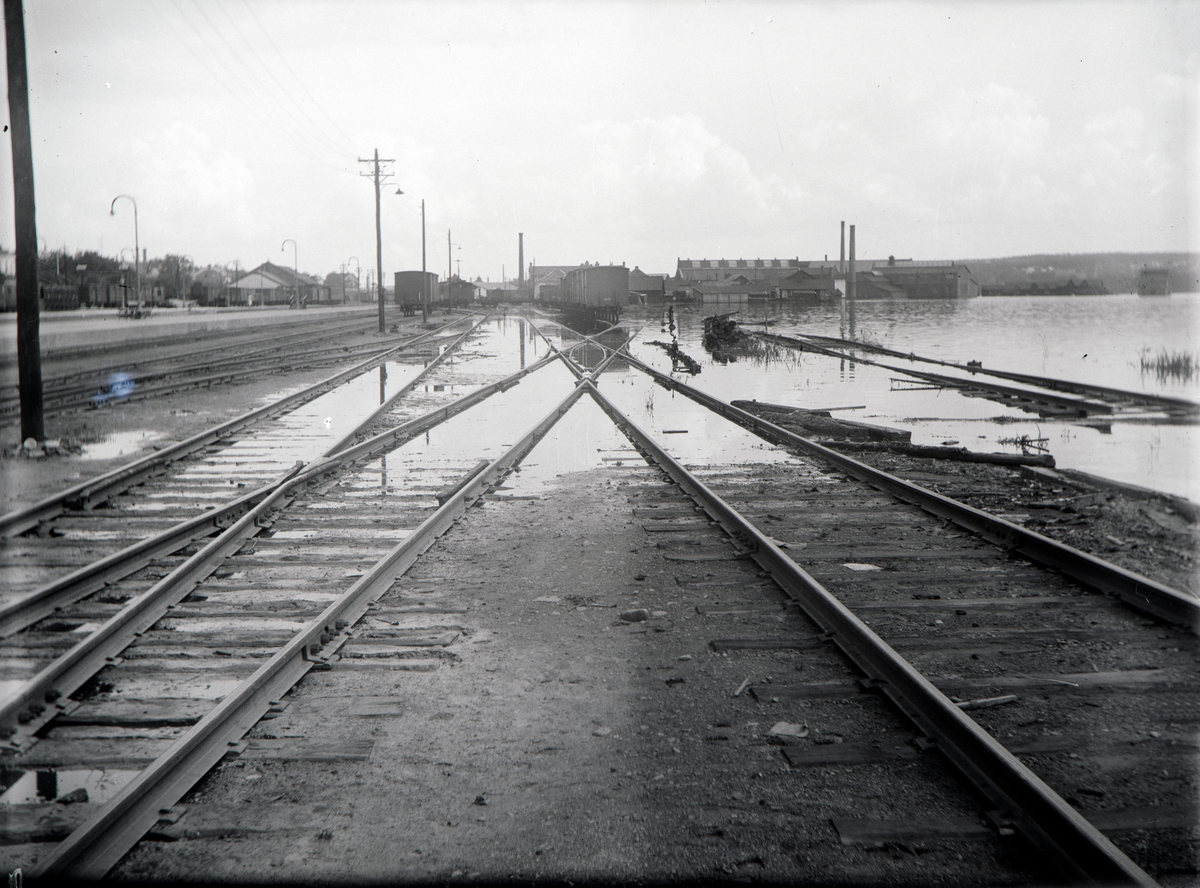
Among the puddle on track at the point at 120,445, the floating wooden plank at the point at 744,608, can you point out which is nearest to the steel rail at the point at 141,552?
the puddle on track at the point at 120,445

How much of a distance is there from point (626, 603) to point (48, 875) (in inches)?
132

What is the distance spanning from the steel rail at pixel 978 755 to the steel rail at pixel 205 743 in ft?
8.26

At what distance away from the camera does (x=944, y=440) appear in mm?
12906

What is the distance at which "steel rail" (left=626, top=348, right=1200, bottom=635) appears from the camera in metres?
Result: 5.06

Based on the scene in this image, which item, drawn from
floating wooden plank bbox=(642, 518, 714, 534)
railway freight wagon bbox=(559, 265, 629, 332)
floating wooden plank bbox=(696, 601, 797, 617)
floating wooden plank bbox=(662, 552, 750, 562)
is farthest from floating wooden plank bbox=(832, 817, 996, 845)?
railway freight wagon bbox=(559, 265, 629, 332)

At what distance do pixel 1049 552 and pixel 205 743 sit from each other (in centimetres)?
530

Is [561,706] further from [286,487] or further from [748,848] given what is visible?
[286,487]

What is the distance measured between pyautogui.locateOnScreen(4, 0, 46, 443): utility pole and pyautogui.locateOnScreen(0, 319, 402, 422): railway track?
9.92ft

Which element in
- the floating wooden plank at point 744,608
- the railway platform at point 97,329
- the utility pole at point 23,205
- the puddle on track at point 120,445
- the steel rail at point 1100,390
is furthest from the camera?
the railway platform at point 97,329

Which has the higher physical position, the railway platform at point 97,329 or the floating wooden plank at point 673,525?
the railway platform at point 97,329

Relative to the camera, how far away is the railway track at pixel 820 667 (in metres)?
3.09

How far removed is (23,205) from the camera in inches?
406

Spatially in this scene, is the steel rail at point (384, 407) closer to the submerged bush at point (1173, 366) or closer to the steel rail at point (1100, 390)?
the steel rail at point (1100, 390)

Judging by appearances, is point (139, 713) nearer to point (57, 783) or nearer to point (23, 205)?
point (57, 783)
